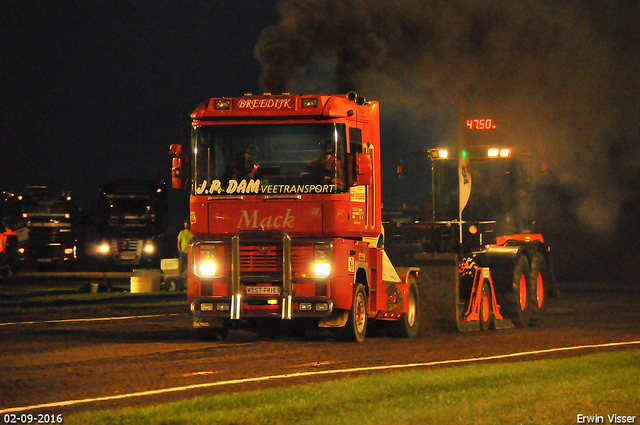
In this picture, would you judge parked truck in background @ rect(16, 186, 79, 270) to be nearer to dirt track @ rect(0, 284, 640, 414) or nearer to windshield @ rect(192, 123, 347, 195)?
dirt track @ rect(0, 284, 640, 414)

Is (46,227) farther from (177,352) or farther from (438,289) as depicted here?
(177,352)

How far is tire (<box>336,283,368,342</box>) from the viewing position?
1603 centimetres

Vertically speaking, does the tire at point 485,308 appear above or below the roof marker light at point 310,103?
below

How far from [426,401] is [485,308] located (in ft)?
33.0

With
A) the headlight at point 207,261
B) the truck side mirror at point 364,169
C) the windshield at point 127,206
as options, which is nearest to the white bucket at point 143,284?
the headlight at point 207,261

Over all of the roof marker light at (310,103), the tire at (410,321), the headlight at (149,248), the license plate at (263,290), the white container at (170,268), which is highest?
the roof marker light at (310,103)

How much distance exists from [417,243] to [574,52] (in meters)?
12.6

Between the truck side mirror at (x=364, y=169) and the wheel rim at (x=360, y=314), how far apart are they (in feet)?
6.18

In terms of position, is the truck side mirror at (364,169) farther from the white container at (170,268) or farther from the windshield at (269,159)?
the white container at (170,268)

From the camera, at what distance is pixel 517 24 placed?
1123 inches

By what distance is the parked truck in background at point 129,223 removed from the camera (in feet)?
148

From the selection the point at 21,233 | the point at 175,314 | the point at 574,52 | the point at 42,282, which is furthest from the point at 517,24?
the point at 21,233

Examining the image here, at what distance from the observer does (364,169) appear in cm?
1562

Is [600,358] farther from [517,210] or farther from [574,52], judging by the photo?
[574,52]
